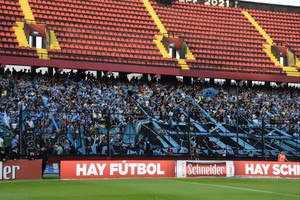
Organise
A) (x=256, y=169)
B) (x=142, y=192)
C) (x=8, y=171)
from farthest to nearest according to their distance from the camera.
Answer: (x=256, y=169), (x=8, y=171), (x=142, y=192)

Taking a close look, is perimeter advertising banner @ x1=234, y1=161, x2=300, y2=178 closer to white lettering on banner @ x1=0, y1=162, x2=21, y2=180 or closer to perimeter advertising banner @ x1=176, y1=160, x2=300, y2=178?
perimeter advertising banner @ x1=176, y1=160, x2=300, y2=178

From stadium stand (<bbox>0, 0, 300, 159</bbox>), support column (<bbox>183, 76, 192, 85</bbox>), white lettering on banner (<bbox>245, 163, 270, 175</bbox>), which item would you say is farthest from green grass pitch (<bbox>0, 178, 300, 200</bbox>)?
support column (<bbox>183, 76, 192, 85</bbox>)

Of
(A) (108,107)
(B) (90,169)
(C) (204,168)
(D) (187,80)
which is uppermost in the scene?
(D) (187,80)

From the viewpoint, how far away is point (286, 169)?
27.2 m

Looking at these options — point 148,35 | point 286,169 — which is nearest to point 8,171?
point 286,169

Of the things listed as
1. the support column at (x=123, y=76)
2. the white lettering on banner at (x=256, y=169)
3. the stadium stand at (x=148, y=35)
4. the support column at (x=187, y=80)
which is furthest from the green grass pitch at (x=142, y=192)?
the support column at (x=187, y=80)

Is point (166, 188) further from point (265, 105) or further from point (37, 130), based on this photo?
point (265, 105)

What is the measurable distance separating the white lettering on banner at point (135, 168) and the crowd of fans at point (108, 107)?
2.66 meters

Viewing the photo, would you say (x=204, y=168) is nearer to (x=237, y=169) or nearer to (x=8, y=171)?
(x=237, y=169)

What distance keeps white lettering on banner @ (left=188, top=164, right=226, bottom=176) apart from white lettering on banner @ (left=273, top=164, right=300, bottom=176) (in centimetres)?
283

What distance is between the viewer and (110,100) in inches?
1341

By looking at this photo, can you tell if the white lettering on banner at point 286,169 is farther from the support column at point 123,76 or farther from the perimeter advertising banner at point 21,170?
the support column at point 123,76

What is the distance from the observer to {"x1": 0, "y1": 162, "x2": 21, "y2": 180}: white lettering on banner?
21797mm

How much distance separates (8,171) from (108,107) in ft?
38.5
